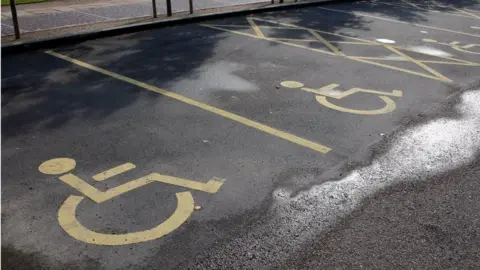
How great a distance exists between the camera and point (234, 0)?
1569 centimetres

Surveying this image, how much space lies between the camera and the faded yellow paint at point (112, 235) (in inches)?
143

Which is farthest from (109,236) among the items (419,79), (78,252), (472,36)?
(472,36)

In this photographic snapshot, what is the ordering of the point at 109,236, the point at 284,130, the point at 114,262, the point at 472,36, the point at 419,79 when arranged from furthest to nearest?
1. the point at 472,36
2. the point at 419,79
3. the point at 284,130
4. the point at 109,236
5. the point at 114,262

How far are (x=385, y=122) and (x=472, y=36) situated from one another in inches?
300

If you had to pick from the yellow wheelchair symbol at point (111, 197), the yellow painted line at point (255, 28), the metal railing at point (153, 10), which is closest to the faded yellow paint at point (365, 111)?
the yellow wheelchair symbol at point (111, 197)

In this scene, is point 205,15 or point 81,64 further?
point 205,15

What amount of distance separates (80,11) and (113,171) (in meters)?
9.17

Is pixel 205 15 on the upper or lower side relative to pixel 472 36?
upper

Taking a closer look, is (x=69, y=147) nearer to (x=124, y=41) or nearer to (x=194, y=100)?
(x=194, y=100)

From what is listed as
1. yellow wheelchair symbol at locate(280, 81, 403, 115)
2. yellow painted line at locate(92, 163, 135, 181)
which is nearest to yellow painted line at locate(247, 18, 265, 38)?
yellow wheelchair symbol at locate(280, 81, 403, 115)

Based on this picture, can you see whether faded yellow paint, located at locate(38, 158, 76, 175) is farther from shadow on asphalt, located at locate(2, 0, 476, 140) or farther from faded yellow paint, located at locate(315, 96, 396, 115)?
faded yellow paint, located at locate(315, 96, 396, 115)

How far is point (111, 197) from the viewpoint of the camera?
4195mm

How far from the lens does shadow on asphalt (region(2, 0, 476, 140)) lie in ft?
19.8

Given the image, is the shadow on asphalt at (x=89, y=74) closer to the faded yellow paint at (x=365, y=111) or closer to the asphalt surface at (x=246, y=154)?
the asphalt surface at (x=246, y=154)
